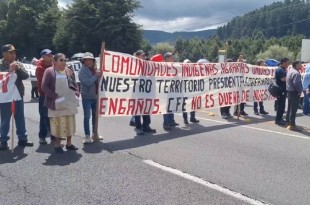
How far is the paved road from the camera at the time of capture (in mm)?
5602

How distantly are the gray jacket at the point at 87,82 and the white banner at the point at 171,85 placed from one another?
7.4 inches

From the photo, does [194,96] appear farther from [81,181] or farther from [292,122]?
[81,181]

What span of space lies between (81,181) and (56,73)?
2.46 meters

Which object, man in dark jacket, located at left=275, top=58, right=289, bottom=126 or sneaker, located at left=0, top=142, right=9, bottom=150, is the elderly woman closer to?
sneaker, located at left=0, top=142, right=9, bottom=150

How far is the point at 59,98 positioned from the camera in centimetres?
779

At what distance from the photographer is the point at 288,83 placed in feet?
35.9

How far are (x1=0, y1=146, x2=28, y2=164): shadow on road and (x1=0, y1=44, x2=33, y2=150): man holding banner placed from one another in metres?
0.22

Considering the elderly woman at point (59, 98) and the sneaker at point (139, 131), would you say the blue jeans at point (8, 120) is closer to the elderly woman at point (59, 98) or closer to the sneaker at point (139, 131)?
the elderly woman at point (59, 98)

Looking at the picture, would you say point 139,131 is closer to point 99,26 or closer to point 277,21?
point 99,26

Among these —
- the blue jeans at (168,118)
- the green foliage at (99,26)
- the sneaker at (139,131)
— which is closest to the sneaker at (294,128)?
the blue jeans at (168,118)

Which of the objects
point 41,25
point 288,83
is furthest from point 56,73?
point 41,25

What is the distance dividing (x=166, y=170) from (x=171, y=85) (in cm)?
412

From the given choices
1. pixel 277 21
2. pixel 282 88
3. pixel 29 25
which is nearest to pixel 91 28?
pixel 29 25

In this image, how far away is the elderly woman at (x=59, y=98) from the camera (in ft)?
25.5
